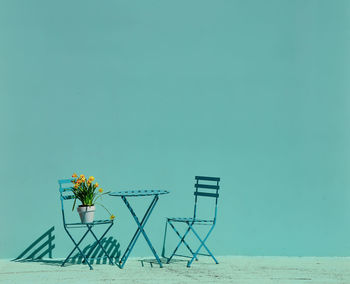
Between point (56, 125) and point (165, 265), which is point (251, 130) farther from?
point (56, 125)

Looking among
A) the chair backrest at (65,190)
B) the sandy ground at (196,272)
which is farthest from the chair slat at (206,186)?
the chair backrest at (65,190)

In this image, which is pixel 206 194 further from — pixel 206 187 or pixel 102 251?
pixel 102 251

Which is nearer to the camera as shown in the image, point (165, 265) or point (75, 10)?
point (165, 265)

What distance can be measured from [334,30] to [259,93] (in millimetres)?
1206

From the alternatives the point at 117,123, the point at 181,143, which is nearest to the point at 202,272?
the point at 181,143

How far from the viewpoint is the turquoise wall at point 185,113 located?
19.8 feet

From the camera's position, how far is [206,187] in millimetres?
5914

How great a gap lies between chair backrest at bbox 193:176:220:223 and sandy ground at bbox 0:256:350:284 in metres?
0.64

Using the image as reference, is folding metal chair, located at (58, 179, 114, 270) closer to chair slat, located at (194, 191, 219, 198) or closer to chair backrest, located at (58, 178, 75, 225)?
chair backrest, located at (58, 178, 75, 225)

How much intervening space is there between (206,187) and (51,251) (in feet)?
6.22

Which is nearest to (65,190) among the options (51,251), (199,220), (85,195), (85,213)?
(85,195)

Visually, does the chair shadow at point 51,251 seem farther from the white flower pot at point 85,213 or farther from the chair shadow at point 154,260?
the white flower pot at point 85,213

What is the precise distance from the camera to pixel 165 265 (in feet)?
18.4

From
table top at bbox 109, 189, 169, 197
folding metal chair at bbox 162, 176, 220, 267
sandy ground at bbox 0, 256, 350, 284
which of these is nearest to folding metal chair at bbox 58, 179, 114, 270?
sandy ground at bbox 0, 256, 350, 284
